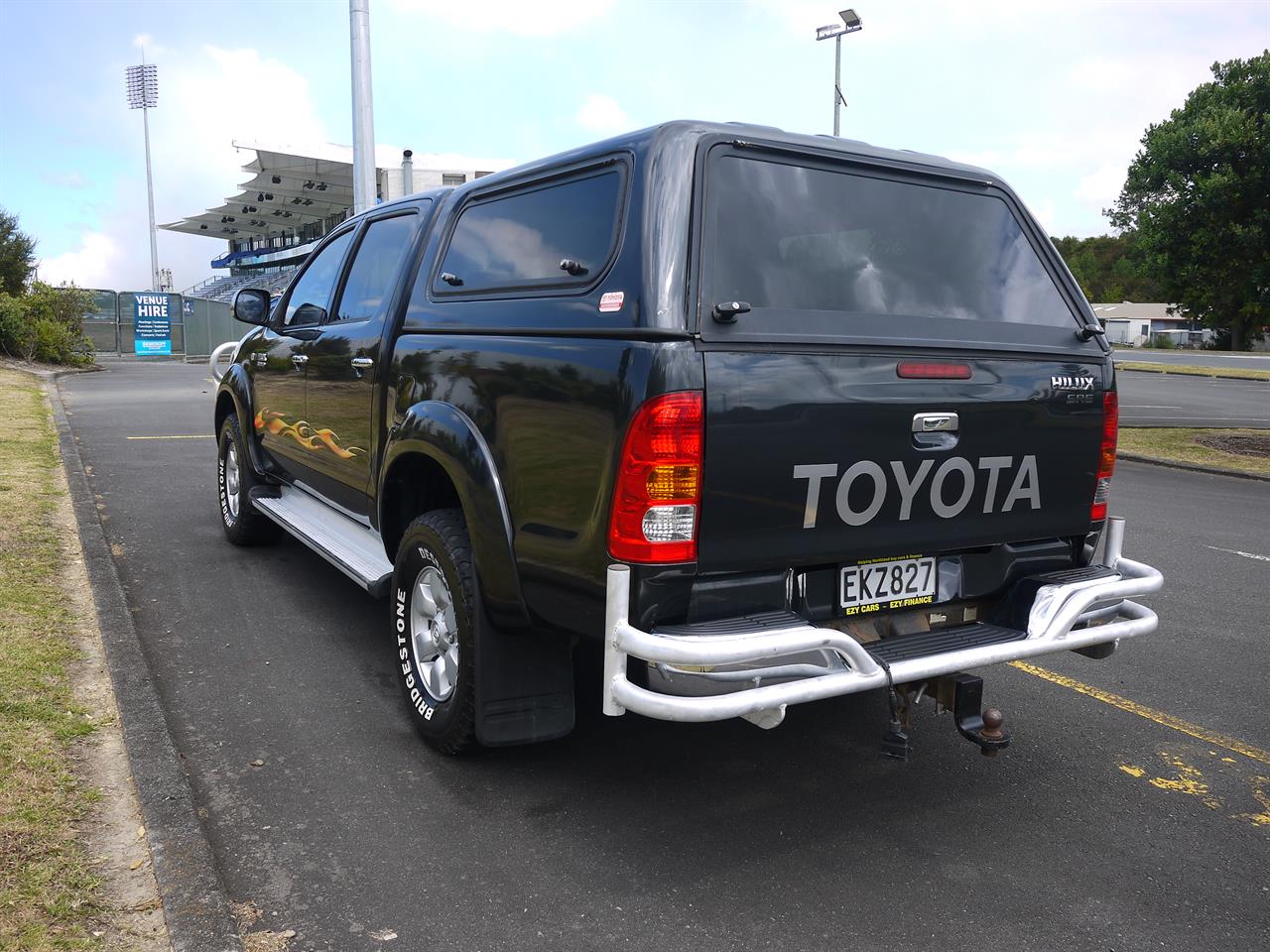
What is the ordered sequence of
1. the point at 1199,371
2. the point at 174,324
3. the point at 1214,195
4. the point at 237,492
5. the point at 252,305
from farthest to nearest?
1. the point at 174,324
2. the point at 1199,371
3. the point at 1214,195
4. the point at 237,492
5. the point at 252,305

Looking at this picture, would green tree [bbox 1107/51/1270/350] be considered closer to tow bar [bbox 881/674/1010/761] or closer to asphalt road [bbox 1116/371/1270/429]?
asphalt road [bbox 1116/371/1270/429]

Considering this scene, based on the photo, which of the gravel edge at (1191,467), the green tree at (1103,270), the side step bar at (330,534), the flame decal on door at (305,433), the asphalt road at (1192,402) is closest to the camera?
the side step bar at (330,534)

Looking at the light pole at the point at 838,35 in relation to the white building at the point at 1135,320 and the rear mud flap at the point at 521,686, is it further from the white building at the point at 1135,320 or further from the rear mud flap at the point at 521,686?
the white building at the point at 1135,320

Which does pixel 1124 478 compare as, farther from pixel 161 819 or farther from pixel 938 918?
pixel 161 819

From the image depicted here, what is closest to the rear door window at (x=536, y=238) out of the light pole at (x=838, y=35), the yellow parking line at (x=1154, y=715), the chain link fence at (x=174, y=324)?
the yellow parking line at (x=1154, y=715)

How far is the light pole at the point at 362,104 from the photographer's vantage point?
1353 cm

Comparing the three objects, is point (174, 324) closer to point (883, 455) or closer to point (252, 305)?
point (252, 305)

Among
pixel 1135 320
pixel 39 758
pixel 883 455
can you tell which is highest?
pixel 1135 320

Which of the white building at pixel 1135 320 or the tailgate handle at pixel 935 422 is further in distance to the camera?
the white building at pixel 1135 320

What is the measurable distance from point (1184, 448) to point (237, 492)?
37.1 feet

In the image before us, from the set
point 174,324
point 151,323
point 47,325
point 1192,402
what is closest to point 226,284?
point 174,324

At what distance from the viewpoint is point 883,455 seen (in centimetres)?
319

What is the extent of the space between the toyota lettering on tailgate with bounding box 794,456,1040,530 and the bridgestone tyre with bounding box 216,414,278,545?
14.5 feet

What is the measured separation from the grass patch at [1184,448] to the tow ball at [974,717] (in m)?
9.84
